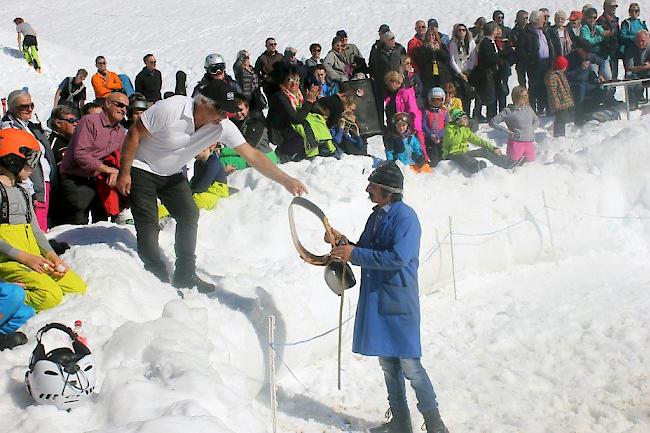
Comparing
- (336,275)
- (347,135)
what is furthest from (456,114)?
(336,275)

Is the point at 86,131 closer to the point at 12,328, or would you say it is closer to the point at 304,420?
the point at 12,328

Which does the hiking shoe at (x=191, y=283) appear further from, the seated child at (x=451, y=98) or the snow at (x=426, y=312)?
the seated child at (x=451, y=98)

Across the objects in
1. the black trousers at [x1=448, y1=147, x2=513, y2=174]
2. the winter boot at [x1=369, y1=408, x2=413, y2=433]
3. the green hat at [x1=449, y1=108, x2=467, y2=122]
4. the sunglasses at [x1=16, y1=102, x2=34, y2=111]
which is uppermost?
the sunglasses at [x1=16, y1=102, x2=34, y2=111]

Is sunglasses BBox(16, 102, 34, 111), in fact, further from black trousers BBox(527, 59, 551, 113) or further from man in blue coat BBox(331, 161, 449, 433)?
black trousers BBox(527, 59, 551, 113)

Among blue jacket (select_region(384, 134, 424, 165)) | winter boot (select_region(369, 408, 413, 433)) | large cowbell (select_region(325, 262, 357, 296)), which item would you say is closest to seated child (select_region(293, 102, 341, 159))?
blue jacket (select_region(384, 134, 424, 165))

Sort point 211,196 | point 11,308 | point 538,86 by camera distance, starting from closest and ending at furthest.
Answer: point 11,308 < point 211,196 < point 538,86

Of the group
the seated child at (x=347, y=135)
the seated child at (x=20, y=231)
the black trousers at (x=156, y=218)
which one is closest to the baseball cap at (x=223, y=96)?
the black trousers at (x=156, y=218)

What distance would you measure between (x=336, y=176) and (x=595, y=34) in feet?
28.2

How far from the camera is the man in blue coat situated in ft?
18.6

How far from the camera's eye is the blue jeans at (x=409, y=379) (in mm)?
5762

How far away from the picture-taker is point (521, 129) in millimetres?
12117

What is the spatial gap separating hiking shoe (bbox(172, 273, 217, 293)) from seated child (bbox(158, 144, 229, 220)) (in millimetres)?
1465

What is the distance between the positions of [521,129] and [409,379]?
7118 millimetres

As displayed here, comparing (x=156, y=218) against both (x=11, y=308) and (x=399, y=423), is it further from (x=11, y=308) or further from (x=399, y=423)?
(x=399, y=423)
